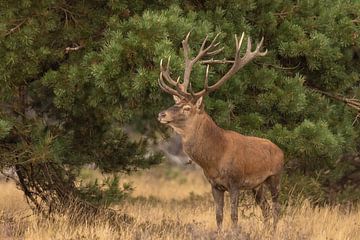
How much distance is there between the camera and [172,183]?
24.5 m

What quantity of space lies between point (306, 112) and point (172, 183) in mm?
14623

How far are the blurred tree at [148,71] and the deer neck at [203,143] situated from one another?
460mm

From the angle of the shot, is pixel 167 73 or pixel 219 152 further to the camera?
pixel 219 152

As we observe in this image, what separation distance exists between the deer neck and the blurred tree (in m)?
0.46

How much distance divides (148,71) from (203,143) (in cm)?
108

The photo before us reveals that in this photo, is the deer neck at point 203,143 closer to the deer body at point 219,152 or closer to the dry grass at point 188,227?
the deer body at point 219,152

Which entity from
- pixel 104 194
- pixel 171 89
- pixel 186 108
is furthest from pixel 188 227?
pixel 104 194

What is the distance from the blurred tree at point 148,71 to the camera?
28.1 feet

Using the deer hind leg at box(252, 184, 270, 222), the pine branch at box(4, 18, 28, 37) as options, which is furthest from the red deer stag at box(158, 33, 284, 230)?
the pine branch at box(4, 18, 28, 37)

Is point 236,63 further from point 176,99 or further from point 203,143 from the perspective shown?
point 203,143

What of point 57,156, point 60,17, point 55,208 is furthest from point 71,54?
point 55,208

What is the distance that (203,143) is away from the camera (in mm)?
8828

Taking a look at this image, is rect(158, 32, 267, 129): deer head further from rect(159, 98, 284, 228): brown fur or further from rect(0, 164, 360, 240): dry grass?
rect(0, 164, 360, 240): dry grass

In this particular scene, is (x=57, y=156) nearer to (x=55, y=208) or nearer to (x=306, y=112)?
(x=55, y=208)
